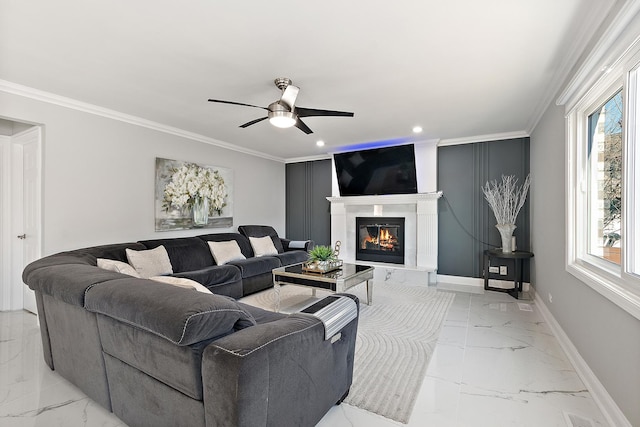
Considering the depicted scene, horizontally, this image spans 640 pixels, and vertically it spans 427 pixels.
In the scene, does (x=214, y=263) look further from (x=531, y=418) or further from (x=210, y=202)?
(x=531, y=418)

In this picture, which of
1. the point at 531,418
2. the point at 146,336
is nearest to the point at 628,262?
the point at 531,418

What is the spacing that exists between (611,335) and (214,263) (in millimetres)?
4153

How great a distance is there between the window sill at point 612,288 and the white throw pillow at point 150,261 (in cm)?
396

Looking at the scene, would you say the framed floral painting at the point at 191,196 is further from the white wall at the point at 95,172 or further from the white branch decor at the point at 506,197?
the white branch decor at the point at 506,197

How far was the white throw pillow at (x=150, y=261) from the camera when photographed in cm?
340

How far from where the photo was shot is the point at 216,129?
14.7 ft

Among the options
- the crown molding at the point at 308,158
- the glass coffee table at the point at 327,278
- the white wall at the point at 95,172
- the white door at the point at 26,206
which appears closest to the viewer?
the white wall at the point at 95,172

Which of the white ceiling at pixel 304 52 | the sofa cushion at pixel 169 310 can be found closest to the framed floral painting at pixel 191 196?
the white ceiling at pixel 304 52

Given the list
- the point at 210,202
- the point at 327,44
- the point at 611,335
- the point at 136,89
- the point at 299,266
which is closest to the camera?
the point at 611,335

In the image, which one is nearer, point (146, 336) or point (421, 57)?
point (146, 336)

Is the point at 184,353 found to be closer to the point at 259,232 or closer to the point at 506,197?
the point at 259,232

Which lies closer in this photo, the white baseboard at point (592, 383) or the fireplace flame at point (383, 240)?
the white baseboard at point (592, 383)

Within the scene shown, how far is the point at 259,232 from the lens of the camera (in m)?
5.54

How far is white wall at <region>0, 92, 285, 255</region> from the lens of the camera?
10.5ft
